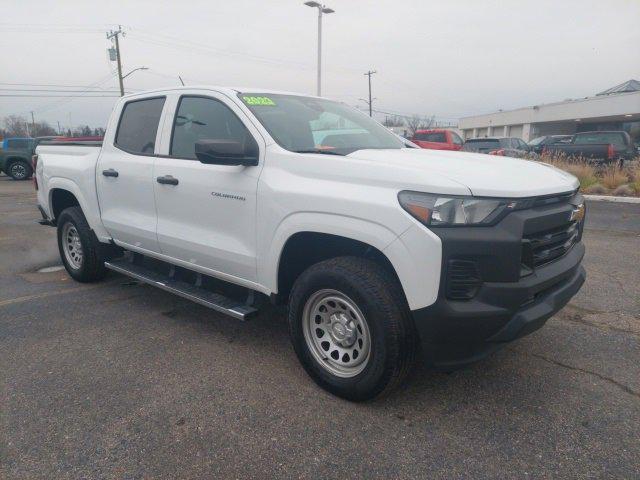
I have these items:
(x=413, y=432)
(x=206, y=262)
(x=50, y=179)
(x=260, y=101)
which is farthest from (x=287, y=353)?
(x=50, y=179)

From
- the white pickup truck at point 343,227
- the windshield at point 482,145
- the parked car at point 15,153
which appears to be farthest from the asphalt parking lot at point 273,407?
the parked car at point 15,153

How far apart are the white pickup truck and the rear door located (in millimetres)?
18

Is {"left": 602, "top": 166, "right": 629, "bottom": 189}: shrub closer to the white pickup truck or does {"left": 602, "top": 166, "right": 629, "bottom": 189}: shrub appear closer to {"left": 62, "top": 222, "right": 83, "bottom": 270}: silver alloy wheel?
the white pickup truck

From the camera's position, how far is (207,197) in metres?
3.54

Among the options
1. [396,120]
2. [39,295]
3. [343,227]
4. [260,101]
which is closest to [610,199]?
[260,101]

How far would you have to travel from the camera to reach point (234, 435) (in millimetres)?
2637

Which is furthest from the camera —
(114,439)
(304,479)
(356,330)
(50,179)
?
(50,179)

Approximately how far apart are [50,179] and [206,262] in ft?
9.24

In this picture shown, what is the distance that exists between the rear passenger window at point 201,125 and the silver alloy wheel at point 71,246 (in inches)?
82.8

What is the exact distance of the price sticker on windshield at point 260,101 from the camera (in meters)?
3.57

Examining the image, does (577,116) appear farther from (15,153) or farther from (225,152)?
(225,152)

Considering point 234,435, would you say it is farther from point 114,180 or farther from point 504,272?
point 114,180

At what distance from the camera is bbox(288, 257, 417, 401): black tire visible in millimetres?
2625

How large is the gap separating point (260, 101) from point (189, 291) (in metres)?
1.55
